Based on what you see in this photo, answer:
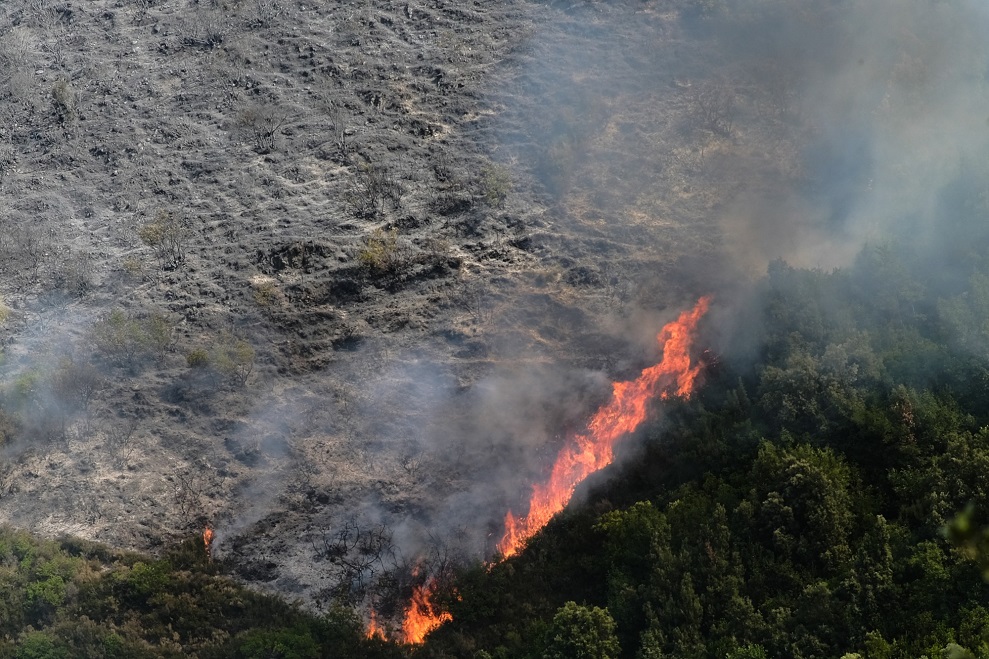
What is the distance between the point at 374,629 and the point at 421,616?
115 centimetres

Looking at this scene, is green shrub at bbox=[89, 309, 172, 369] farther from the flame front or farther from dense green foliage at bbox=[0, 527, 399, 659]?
the flame front

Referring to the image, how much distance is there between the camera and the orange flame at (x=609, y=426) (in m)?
25.4

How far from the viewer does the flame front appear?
23.7 m

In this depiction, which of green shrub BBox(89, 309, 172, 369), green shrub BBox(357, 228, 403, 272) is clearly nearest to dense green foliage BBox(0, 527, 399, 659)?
green shrub BBox(89, 309, 172, 369)

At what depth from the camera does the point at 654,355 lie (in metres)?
27.8

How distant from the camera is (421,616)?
23953 mm

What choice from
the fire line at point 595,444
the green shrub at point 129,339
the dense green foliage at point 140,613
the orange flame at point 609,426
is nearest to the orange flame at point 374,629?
the fire line at point 595,444

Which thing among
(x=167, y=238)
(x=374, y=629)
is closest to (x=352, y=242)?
(x=167, y=238)

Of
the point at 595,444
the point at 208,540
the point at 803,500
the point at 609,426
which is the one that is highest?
the point at 803,500

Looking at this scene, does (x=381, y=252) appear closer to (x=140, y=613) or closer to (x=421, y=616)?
(x=421, y=616)

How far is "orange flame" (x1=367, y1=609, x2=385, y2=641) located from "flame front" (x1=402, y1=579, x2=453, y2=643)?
541 mm

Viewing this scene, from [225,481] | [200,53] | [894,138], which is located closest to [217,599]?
[225,481]

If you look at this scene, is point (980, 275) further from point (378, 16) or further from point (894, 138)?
point (378, 16)

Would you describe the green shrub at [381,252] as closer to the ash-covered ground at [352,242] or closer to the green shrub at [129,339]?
the ash-covered ground at [352,242]
